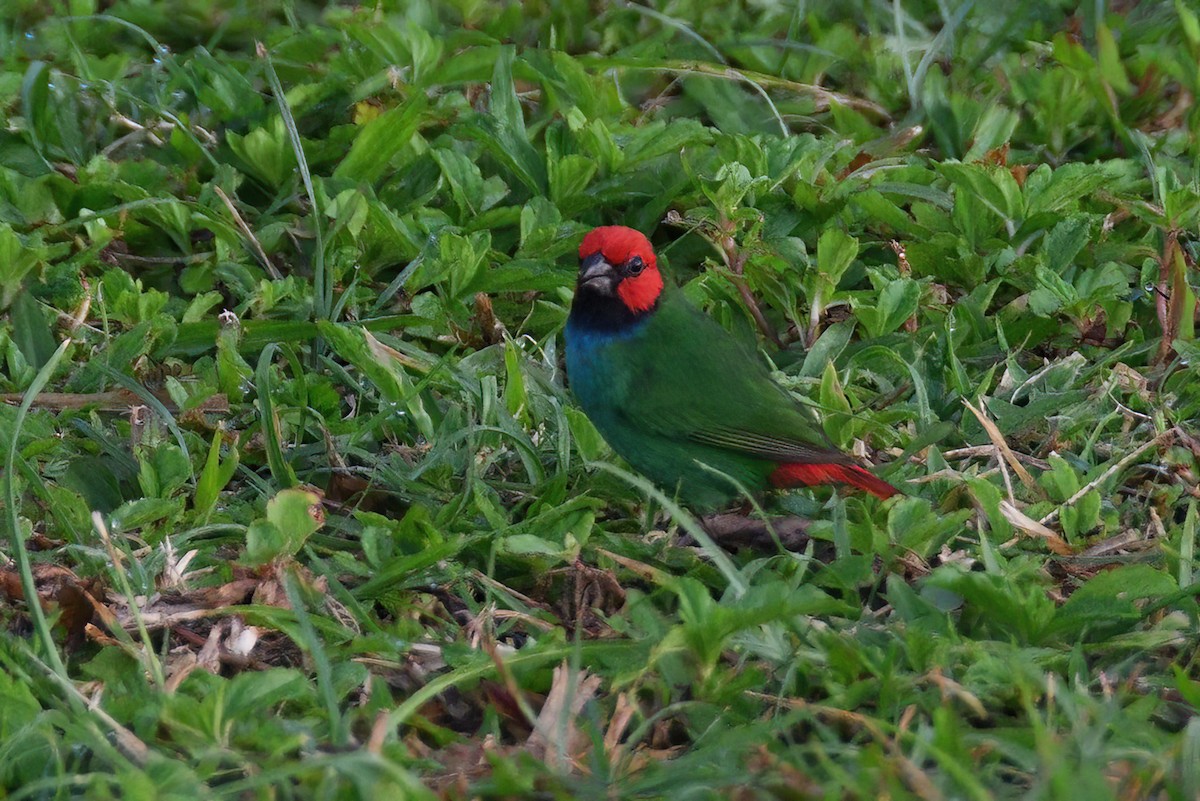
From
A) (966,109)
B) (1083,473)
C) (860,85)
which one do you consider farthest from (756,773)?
(860,85)

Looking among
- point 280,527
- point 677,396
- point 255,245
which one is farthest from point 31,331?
point 677,396

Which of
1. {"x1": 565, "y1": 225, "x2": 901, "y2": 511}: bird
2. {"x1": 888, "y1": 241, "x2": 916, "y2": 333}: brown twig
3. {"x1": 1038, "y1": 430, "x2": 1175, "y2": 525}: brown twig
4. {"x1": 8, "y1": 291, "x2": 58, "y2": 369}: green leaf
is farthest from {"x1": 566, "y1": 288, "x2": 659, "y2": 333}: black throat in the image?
{"x1": 8, "y1": 291, "x2": 58, "y2": 369}: green leaf

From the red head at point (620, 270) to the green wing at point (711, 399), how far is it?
0.07 m

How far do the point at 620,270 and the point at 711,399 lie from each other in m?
0.39

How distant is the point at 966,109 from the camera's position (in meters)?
4.68

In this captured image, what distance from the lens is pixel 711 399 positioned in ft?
10.8

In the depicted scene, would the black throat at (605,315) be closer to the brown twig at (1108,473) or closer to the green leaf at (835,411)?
the green leaf at (835,411)

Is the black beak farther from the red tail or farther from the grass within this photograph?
→ the red tail

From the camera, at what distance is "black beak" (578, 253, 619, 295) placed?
11.1 feet

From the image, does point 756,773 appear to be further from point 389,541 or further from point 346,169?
point 346,169

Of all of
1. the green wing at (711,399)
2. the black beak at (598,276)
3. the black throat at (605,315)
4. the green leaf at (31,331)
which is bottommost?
the green leaf at (31,331)

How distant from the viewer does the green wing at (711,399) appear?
126 inches

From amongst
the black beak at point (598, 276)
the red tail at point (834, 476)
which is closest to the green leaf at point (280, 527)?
the black beak at point (598, 276)

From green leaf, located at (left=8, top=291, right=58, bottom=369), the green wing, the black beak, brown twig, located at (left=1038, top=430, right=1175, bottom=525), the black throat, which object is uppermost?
the black beak
